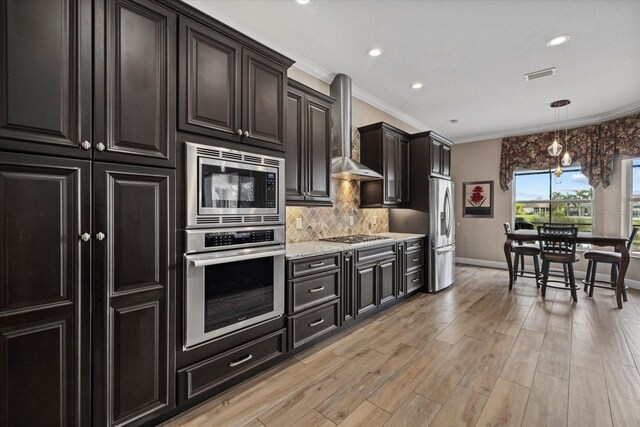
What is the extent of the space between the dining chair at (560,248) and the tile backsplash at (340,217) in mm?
2292

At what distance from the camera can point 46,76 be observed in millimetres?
1283

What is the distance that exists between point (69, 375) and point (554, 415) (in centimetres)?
272

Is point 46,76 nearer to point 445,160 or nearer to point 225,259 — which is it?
point 225,259

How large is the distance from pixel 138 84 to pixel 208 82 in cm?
42

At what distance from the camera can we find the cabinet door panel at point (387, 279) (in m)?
3.43

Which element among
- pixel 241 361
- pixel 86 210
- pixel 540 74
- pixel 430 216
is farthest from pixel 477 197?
pixel 86 210

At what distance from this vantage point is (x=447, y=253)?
15.0ft

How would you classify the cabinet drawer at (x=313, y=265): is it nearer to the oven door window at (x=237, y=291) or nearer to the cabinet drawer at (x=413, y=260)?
the oven door window at (x=237, y=291)

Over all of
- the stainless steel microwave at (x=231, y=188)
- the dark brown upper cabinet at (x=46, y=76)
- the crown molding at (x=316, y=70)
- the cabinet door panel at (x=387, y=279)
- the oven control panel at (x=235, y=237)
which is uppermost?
the crown molding at (x=316, y=70)

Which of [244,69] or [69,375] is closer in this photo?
[69,375]

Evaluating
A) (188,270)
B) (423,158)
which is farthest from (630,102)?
(188,270)

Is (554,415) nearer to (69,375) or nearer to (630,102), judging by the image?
(69,375)

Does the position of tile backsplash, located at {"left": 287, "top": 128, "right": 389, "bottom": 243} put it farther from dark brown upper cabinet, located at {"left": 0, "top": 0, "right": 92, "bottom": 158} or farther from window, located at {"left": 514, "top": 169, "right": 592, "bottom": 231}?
window, located at {"left": 514, "top": 169, "right": 592, "bottom": 231}

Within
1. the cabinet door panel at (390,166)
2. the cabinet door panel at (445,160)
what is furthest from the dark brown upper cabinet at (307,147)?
the cabinet door panel at (445,160)
